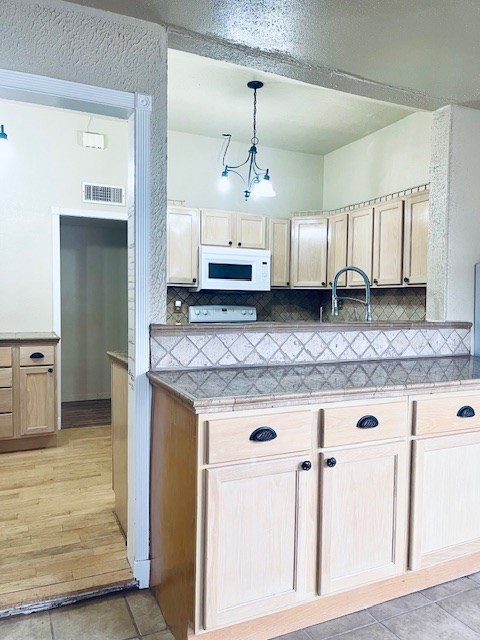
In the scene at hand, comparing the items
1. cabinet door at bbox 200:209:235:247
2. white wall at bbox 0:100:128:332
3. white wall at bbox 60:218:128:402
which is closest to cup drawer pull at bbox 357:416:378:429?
cabinet door at bbox 200:209:235:247

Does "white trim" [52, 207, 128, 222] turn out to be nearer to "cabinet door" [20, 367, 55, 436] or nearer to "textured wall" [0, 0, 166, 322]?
"cabinet door" [20, 367, 55, 436]

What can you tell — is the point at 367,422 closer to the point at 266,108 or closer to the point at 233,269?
the point at 233,269

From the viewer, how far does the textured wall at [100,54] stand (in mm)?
1742

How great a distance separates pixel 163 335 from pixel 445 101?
2116 mm

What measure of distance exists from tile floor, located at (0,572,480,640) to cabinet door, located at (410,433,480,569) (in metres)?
0.16

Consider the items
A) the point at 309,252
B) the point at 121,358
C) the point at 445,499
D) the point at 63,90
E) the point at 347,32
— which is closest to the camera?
the point at 63,90

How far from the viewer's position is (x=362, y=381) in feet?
5.93

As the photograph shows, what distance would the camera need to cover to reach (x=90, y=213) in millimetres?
4355

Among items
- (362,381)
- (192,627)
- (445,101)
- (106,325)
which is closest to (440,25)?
(445,101)

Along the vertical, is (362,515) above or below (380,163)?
below

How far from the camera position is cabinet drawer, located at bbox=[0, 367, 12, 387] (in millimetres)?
3488

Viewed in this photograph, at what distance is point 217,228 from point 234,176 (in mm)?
762

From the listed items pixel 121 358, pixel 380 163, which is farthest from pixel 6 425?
pixel 380 163

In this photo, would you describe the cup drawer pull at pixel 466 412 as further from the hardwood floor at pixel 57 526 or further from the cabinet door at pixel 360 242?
the cabinet door at pixel 360 242
